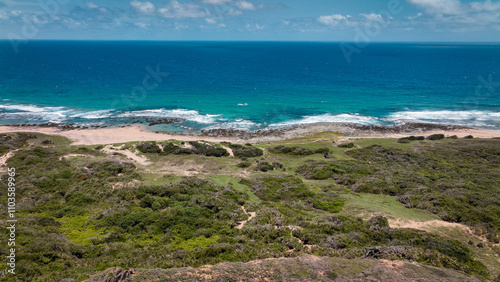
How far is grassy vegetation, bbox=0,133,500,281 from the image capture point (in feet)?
50.4

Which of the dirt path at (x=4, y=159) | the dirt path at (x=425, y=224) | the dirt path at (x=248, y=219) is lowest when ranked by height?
the dirt path at (x=4, y=159)

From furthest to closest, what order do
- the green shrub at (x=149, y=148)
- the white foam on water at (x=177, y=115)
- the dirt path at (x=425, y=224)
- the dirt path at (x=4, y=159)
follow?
1. the white foam on water at (x=177, y=115)
2. the green shrub at (x=149, y=148)
3. the dirt path at (x=4, y=159)
4. the dirt path at (x=425, y=224)

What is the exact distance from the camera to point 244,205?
23875 mm

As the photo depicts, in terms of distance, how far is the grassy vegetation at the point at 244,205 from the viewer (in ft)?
50.4

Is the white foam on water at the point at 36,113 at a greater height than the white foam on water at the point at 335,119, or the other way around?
the white foam on water at the point at 335,119

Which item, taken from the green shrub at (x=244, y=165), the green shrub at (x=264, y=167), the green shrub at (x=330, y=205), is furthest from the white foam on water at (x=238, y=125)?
the green shrub at (x=330, y=205)

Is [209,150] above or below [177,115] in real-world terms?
below

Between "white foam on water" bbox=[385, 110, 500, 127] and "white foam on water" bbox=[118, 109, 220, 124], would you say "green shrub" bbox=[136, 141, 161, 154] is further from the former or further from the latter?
"white foam on water" bbox=[385, 110, 500, 127]

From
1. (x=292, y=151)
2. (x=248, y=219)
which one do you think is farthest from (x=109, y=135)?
(x=248, y=219)

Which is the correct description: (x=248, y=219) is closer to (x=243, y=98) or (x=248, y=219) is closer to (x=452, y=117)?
(x=243, y=98)

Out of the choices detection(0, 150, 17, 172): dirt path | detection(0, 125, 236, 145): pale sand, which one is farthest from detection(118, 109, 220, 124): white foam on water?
detection(0, 150, 17, 172): dirt path

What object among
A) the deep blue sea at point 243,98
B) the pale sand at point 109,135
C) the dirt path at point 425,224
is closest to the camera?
the dirt path at point 425,224

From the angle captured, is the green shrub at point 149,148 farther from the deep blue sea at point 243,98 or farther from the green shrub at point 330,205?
the green shrub at point 330,205

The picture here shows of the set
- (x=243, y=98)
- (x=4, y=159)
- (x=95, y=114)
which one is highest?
(x=243, y=98)
